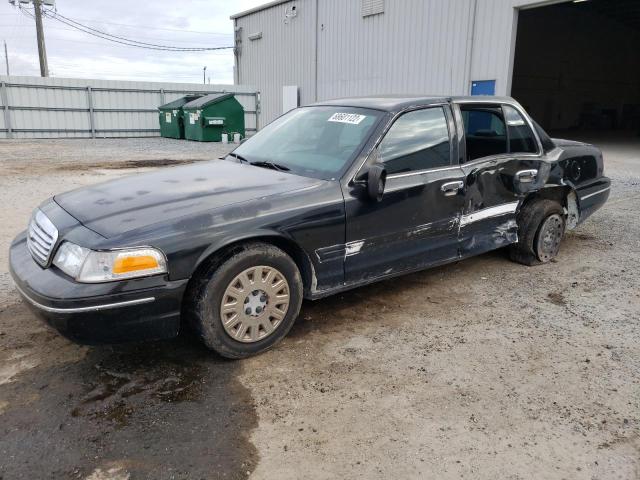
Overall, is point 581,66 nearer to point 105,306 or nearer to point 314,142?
point 314,142

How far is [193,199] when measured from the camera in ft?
10.1

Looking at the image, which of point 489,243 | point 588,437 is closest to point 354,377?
point 588,437

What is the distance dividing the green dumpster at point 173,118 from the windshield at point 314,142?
18248 millimetres

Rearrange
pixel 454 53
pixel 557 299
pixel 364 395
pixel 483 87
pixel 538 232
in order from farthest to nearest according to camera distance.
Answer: pixel 454 53, pixel 483 87, pixel 538 232, pixel 557 299, pixel 364 395

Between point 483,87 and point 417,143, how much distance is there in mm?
12820

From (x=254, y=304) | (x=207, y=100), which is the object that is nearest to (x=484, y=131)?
(x=254, y=304)

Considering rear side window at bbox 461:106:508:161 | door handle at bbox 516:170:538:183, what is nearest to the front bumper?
rear side window at bbox 461:106:508:161

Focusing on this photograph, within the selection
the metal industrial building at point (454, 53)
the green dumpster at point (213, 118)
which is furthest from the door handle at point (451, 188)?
the green dumpster at point (213, 118)

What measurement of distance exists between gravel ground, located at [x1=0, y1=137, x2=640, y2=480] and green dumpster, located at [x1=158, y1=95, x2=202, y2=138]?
1816 cm

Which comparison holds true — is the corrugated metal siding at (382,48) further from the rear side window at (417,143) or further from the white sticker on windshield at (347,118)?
the white sticker on windshield at (347,118)

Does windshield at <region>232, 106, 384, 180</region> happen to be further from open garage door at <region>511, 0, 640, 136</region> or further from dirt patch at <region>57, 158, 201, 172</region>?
open garage door at <region>511, 0, 640, 136</region>

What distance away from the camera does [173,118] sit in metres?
21.8

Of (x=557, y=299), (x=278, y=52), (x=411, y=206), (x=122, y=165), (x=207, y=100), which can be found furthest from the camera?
(x=278, y=52)

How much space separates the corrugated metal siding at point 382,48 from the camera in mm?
15016
